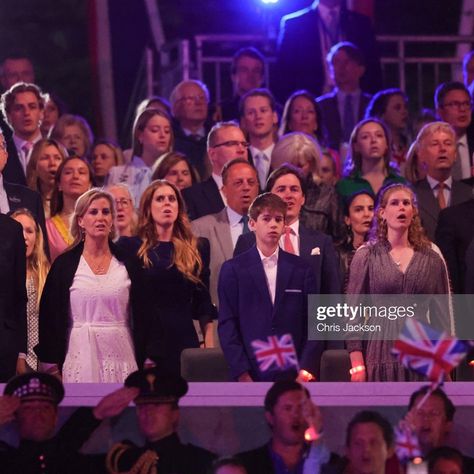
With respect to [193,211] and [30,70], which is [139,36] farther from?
[193,211]

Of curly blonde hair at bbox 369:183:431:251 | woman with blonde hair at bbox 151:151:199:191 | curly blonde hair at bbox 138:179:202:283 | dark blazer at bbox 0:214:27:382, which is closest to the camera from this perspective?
dark blazer at bbox 0:214:27:382

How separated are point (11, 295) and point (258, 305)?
1.16m

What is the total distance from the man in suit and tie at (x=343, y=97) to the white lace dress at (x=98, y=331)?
3.13m

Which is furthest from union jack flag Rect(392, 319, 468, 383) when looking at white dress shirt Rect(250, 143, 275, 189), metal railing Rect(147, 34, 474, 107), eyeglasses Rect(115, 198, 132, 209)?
metal railing Rect(147, 34, 474, 107)

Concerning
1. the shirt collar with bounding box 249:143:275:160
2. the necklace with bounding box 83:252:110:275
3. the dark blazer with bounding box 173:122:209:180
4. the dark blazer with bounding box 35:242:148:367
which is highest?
the dark blazer with bounding box 173:122:209:180

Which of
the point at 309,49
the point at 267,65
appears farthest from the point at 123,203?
the point at 267,65

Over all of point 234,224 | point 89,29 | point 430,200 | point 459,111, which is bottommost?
point 234,224

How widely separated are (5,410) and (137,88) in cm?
671

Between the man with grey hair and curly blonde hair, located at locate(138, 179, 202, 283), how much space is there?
173 centimetres

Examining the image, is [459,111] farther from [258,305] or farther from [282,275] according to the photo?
[258,305]

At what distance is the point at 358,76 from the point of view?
1012cm

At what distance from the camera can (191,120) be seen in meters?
9.80

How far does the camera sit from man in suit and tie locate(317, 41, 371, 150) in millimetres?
10047

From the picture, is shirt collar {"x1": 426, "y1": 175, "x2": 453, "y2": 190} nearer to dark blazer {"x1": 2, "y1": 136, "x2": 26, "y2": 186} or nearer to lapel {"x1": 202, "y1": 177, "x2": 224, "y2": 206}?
lapel {"x1": 202, "y1": 177, "x2": 224, "y2": 206}
